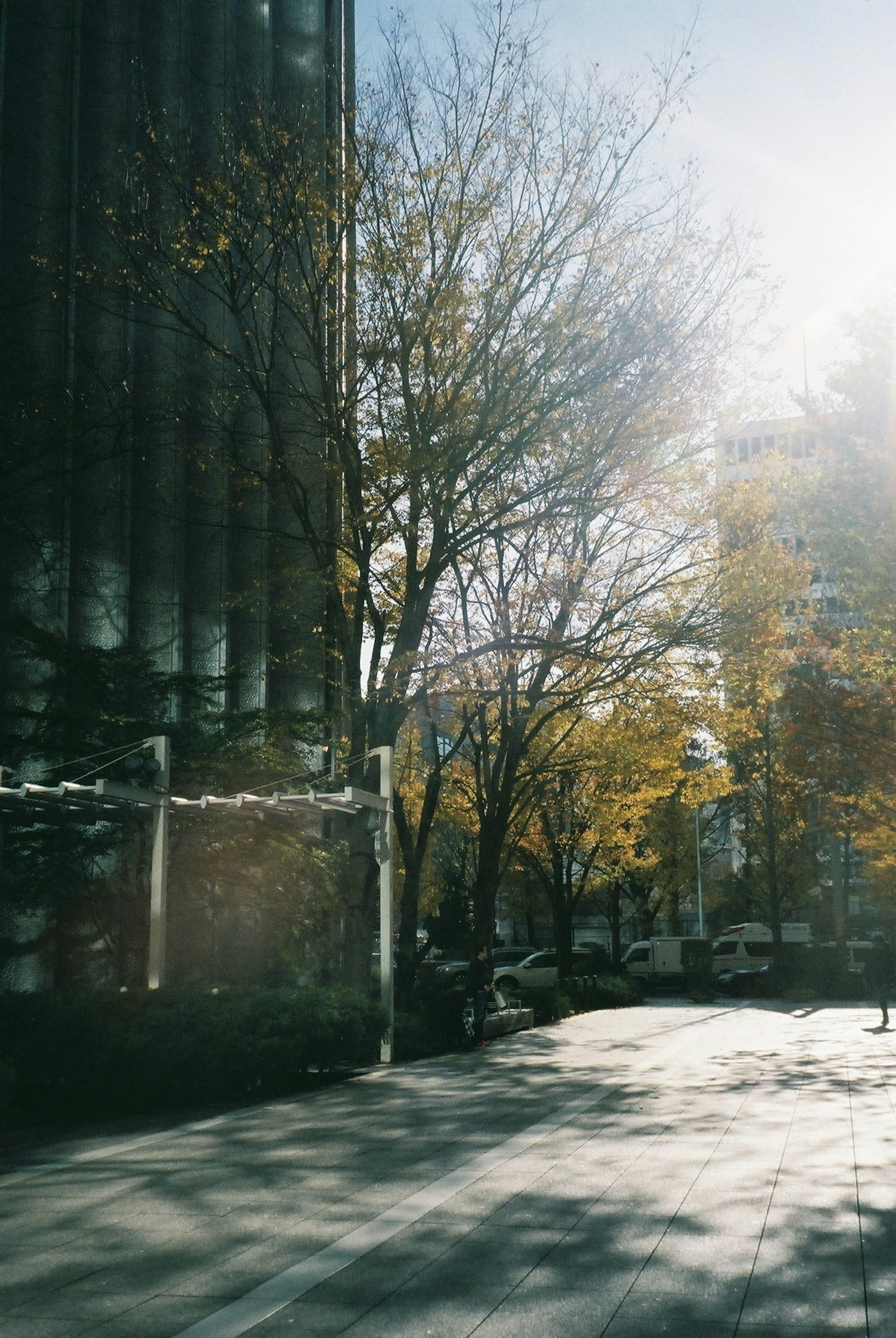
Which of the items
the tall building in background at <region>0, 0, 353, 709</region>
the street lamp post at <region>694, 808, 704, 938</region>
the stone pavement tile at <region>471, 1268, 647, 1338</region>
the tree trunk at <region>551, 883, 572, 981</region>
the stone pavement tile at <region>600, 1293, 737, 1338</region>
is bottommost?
the stone pavement tile at <region>471, 1268, 647, 1338</region>

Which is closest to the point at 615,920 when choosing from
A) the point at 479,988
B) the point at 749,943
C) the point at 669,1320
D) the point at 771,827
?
the point at 749,943

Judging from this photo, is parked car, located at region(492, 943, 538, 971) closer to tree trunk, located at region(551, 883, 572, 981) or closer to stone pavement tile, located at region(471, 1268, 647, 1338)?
tree trunk, located at region(551, 883, 572, 981)

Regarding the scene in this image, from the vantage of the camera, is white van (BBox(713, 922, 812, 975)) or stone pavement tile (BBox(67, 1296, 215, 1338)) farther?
white van (BBox(713, 922, 812, 975))

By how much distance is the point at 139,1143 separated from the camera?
10.1 metres

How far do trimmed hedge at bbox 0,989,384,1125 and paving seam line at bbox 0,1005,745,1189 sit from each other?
493 millimetres

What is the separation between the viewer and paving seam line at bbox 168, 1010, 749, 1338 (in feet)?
17.4

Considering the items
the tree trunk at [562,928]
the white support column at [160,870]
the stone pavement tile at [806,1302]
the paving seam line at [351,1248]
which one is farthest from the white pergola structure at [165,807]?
the tree trunk at [562,928]

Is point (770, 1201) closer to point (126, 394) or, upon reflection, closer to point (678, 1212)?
point (678, 1212)

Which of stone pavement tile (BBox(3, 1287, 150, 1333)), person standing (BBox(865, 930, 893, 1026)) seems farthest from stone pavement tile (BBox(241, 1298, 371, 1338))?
person standing (BBox(865, 930, 893, 1026))

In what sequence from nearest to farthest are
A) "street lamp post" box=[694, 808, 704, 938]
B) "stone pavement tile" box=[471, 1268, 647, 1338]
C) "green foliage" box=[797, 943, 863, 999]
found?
1. "stone pavement tile" box=[471, 1268, 647, 1338]
2. "green foliage" box=[797, 943, 863, 999]
3. "street lamp post" box=[694, 808, 704, 938]

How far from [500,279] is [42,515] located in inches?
420

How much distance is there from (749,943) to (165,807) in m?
42.6

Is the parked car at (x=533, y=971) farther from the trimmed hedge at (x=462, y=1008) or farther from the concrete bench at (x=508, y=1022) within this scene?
the concrete bench at (x=508, y=1022)

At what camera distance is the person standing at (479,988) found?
1908 cm
